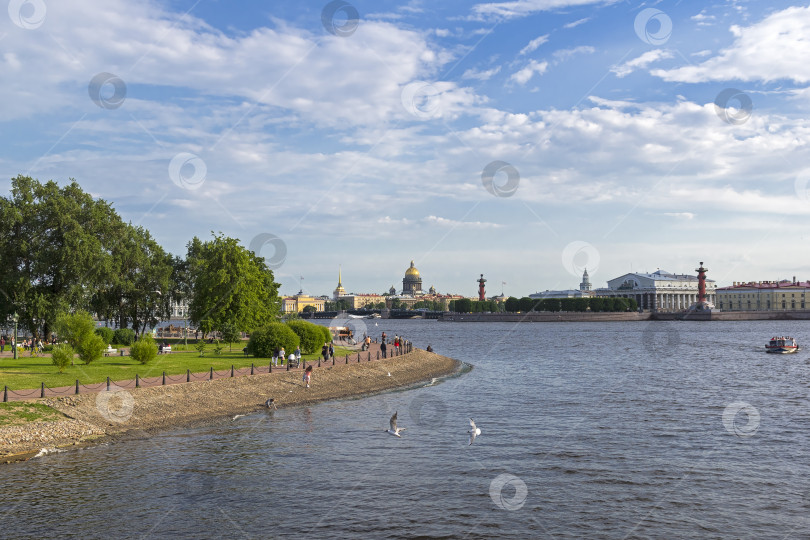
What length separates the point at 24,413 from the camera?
2308 centimetres

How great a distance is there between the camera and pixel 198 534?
1460 centimetres

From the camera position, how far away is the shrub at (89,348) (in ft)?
114

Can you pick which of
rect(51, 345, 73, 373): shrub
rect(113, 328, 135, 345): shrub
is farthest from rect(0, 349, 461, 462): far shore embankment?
rect(113, 328, 135, 345): shrub

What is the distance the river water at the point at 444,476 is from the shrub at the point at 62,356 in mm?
10877

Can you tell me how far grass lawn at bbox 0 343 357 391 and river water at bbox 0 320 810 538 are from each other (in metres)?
7.93

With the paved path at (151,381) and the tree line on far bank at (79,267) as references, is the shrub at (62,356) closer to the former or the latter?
the paved path at (151,381)

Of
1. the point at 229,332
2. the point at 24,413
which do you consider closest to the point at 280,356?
the point at 229,332

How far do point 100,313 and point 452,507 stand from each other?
181ft

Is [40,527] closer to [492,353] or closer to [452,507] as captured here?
[452,507]

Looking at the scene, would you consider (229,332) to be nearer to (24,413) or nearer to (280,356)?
(280,356)

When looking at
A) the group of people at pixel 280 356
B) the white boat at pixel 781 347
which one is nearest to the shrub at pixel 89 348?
the group of people at pixel 280 356

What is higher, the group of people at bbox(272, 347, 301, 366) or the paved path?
the group of people at bbox(272, 347, 301, 366)

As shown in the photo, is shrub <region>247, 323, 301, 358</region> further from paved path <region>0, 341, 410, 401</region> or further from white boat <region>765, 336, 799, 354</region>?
white boat <region>765, 336, 799, 354</region>

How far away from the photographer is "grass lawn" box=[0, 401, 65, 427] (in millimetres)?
22312
